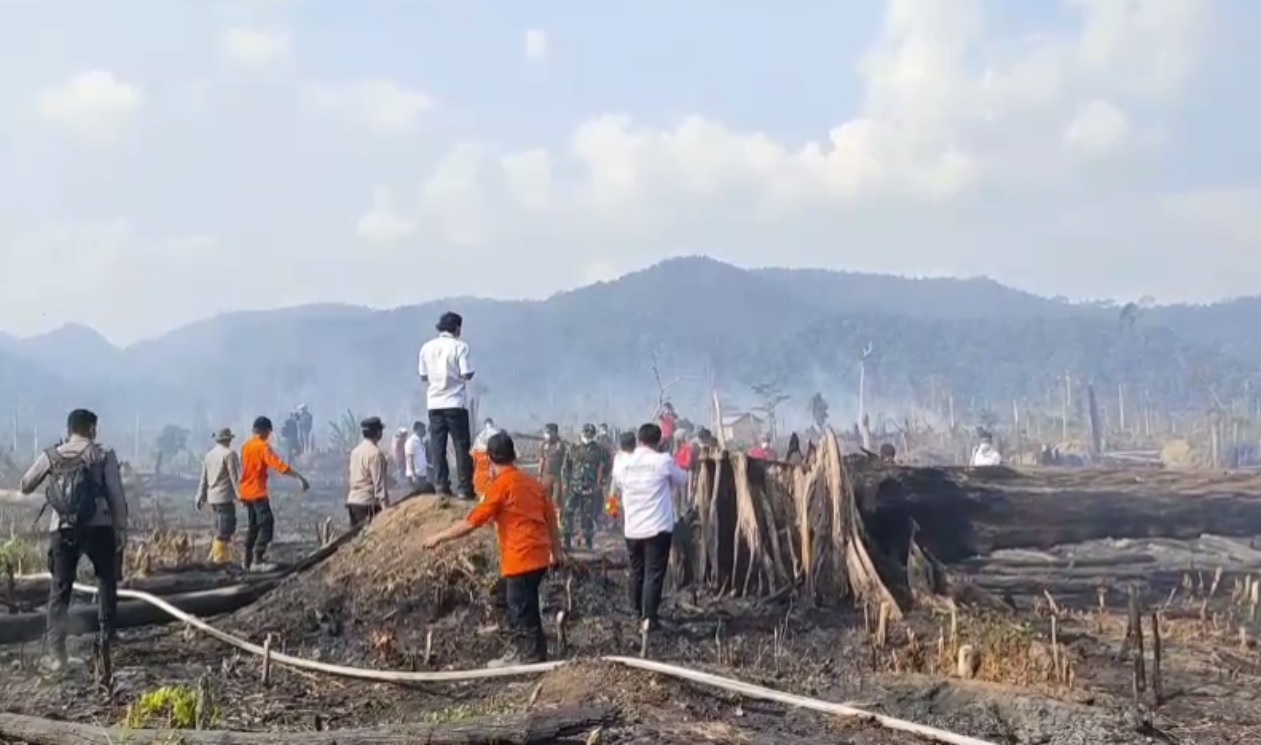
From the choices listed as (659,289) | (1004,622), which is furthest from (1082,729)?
(659,289)

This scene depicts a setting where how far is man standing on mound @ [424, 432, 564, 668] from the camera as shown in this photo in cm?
914

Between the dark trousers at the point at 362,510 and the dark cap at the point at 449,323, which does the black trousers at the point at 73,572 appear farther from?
the dark trousers at the point at 362,510

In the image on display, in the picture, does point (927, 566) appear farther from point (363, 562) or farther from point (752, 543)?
point (363, 562)

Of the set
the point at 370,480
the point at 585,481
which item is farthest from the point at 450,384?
the point at 585,481

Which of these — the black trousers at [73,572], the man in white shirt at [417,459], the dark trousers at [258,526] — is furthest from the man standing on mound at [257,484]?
the black trousers at [73,572]

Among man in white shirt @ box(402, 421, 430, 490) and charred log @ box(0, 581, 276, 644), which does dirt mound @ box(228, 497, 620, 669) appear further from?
man in white shirt @ box(402, 421, 430, 490)

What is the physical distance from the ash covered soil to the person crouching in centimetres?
170

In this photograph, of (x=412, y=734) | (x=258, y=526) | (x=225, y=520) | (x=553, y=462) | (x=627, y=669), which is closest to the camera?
(x=412, y=734)

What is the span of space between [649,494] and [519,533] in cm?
184

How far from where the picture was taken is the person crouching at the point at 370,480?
1387cm

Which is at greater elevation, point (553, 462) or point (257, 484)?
point (553, 462)

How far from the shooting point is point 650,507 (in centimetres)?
1080

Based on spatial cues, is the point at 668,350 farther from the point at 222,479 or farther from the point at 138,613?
the point at 138,613

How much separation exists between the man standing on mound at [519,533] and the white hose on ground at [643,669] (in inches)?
25.5
